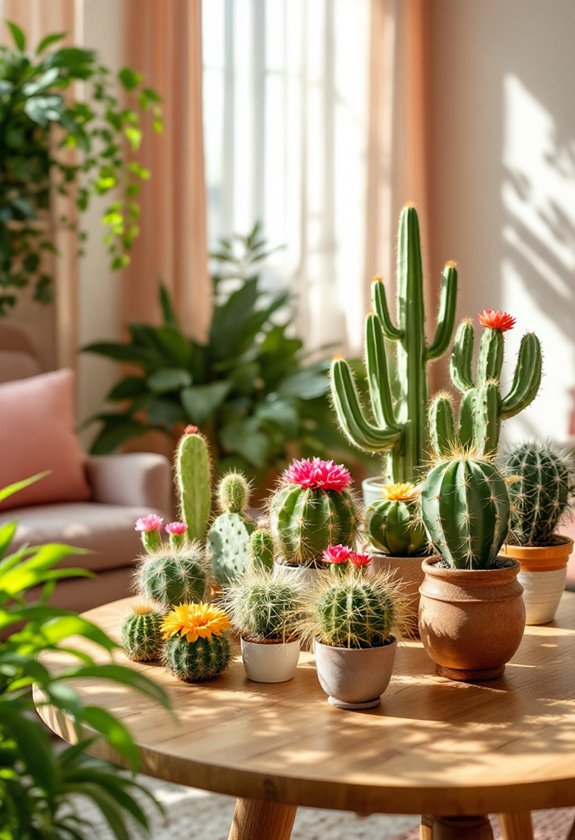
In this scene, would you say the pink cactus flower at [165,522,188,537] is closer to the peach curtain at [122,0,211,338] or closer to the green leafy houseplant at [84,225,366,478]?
the green leafy houseplant at [84,225,366,478]

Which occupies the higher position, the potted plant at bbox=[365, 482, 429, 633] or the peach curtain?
the peach curtain

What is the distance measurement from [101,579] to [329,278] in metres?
2.42

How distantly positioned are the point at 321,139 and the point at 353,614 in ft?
12.9

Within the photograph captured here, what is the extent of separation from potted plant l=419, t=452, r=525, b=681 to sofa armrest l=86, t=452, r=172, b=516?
191 centimetres

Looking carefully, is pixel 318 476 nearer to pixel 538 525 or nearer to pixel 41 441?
pixel 538 525

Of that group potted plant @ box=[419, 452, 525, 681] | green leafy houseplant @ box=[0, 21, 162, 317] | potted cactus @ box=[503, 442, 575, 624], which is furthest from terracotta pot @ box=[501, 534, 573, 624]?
green leafy houseplant @ box=[0, 21, 162, 317]

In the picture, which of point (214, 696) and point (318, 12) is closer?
point (214, 696)

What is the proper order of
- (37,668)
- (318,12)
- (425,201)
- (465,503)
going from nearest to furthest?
(37,668) → (465,503) → (318,12) → (425,201)

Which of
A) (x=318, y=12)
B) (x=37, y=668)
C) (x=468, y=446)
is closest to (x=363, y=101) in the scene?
(x=318, y=12)

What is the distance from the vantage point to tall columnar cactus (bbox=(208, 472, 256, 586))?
5.18 ft

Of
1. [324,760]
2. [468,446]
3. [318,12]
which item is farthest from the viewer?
[318,12]

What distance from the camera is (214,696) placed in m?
1.32

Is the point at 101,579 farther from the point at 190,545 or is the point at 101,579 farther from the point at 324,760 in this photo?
the point at 324,760

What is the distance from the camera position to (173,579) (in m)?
1.50
